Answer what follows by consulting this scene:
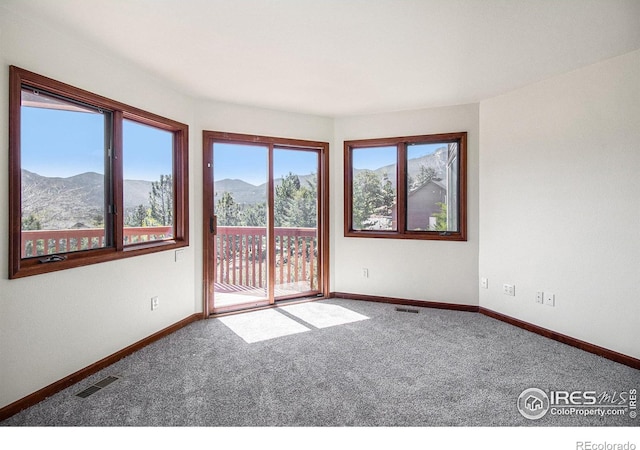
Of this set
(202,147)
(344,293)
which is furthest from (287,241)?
(202,147)

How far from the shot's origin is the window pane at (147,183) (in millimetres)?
3043

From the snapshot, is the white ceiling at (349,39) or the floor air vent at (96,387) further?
the floor air vent at (96,387)

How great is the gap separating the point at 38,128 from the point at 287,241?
2756 mm

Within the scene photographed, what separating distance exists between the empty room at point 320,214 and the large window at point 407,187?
0.03 m

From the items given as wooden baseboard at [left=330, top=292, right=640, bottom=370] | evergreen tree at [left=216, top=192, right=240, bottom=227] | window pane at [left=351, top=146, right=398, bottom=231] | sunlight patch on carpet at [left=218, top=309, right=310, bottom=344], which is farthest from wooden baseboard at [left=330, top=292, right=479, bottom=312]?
evergreen tree at [left=216, top=192, right=240, bottom=227]

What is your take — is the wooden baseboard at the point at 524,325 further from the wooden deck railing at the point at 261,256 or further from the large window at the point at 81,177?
the large window at the point at 81,177

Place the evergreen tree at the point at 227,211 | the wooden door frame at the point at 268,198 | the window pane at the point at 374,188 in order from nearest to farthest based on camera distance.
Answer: the wooden door frame at the point at 268,198 → the evergreen tree at the point at 227,211 → the window pane at the point at 374,188

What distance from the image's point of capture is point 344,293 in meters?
4.63

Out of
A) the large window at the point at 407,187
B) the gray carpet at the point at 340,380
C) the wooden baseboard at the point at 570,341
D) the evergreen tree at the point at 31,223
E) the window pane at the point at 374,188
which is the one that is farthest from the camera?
the window pane at the point at 374,188

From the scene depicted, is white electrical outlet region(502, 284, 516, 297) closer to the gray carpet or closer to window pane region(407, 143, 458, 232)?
the gray carpet

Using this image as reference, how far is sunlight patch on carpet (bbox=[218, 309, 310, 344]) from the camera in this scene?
10.8 feet

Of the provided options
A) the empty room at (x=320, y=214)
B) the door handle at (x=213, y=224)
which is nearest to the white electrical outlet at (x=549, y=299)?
the empty room at (x=320, y=214)

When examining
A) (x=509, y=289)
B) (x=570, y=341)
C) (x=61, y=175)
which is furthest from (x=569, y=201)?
(x=61, y=175)
